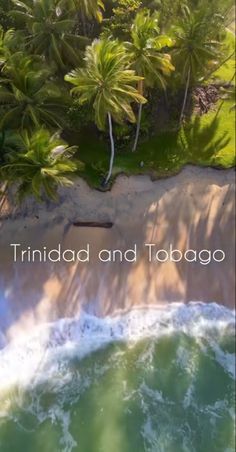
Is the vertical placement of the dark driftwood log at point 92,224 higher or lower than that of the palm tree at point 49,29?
lower

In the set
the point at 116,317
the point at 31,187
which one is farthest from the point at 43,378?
the point at 31,187

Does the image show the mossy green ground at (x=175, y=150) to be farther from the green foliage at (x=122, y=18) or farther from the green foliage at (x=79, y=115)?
the green foliage at (x=122, y=18)

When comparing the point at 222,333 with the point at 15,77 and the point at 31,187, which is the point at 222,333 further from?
the point at 15,77

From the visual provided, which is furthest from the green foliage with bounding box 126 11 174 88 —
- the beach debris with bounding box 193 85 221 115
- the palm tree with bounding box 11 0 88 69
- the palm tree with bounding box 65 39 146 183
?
the beach debris with bounding box 193 85 221 115

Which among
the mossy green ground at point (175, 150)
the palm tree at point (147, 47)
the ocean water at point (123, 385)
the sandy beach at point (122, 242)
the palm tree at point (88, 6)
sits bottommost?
the ocean water at point (123, 385)

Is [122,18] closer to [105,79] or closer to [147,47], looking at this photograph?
[147,47]

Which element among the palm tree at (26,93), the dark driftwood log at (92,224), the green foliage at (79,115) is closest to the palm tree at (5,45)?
the palm tree at (26,93)

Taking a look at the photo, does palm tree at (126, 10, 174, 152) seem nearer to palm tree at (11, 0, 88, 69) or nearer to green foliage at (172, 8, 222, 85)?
green foliage at (172, 8, 222, 85)
